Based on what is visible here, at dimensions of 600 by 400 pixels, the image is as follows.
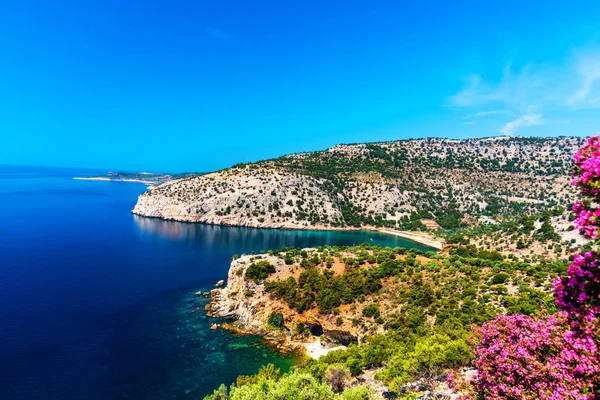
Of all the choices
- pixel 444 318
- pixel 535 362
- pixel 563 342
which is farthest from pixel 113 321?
pixel 563 342

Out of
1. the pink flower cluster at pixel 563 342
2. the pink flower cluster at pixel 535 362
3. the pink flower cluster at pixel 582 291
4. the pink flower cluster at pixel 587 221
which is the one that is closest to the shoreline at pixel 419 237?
the pink flower cluster at pixel 535 362

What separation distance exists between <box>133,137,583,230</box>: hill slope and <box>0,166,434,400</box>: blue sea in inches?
1411

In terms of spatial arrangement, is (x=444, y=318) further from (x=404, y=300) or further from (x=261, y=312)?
(x=261, y=312)

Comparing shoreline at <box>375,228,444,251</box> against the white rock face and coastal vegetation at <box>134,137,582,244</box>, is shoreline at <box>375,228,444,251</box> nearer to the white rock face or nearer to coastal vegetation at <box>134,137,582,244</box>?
coastal vegetation at <box>134,137,582,244</box>

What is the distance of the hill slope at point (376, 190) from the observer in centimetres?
12256

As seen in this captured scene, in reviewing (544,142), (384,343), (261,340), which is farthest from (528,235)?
(544,142)

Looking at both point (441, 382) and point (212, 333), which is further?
point (212, 333)

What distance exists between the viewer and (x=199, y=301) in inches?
1998

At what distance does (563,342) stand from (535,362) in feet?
2.76

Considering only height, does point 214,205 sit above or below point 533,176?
below

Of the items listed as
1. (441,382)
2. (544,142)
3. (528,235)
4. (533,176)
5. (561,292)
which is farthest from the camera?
(544,142)

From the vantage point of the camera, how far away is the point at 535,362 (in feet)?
26.3

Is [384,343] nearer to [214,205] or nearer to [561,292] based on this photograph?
[561,292]

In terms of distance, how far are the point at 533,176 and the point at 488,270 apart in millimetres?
127917
